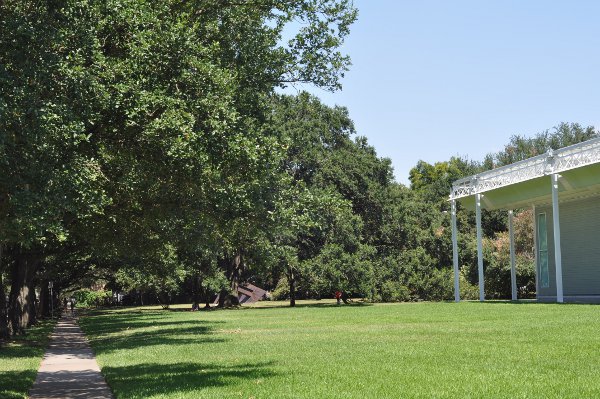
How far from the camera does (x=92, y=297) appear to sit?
99.9 m

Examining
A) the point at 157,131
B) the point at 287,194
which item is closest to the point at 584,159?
the point at 287,194

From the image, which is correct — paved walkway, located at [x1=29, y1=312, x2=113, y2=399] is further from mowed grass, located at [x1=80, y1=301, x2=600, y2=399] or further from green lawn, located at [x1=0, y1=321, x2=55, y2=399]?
mowed grass, located at [x1=80, y1=301, x2=600, y2=399]

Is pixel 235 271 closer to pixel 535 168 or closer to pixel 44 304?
pixel 44 304

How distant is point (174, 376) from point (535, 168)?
25.4m

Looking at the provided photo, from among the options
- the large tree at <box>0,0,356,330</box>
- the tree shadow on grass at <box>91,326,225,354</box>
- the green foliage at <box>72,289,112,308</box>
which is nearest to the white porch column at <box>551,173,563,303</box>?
the tree shadow on grass at <box>91,326,225,354</box>

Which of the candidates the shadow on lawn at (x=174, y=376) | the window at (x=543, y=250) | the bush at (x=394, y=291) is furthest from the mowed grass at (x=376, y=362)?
the bush at (x=394, y=291)

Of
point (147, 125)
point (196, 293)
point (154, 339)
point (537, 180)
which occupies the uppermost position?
point (537, 180)

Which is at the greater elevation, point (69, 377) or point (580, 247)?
point (580, 247)

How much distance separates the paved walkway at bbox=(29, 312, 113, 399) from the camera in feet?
39.8

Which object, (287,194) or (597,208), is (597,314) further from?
(597,208)

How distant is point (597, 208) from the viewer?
3603 cm

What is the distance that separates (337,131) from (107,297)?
49.9m

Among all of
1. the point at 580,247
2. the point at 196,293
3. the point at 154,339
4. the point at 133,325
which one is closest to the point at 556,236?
the point at 580,247

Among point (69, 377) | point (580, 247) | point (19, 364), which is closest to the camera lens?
point (69, 377)
